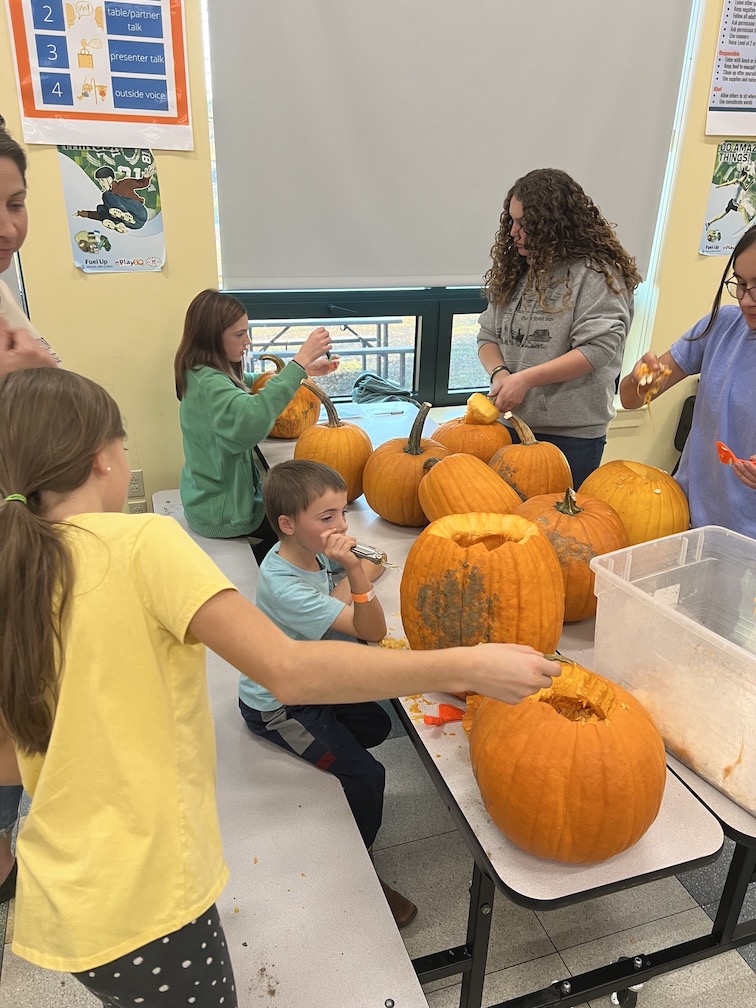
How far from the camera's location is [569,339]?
1.98 meters

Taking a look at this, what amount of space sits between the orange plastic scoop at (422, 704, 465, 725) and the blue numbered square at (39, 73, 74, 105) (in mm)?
2338

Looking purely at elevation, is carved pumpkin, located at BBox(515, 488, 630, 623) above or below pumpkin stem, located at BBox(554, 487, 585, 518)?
below

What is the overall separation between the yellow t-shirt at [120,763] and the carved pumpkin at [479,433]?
1093 millimetres

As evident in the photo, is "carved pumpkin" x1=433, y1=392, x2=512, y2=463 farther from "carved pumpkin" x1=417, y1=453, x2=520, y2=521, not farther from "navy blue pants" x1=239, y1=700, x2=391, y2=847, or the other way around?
"navy blue pants" x1=239, y1=700, x2=391, y2=847

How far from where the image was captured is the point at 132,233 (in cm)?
252

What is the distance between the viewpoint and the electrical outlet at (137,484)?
2846mm

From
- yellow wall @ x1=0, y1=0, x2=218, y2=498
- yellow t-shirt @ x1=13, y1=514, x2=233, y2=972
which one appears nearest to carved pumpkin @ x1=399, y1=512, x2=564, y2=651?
yellow t-shirt @ x1=13, y1=514, x2=233, y2=972

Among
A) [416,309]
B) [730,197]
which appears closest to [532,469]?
[416,309]

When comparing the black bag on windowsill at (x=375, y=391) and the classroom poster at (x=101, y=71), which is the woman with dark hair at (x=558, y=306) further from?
the classroom poster at (x=101, y=71)

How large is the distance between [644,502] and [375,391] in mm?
1784

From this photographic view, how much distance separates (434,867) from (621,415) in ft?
8.14

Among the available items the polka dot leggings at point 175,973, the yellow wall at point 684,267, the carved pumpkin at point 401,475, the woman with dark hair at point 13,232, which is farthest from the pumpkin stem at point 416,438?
the yellow wall at point 684,267

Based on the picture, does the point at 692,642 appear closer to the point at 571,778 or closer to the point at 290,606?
the point at 571,778

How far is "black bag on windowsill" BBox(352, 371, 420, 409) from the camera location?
3.03 metres
